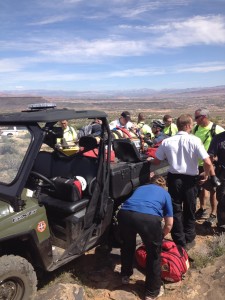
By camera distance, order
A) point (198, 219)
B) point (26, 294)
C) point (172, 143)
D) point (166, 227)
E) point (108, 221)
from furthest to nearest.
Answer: point (198, 219)
point (172, 143)
point (108, 221)
point (166, 227)
point (26, 294)

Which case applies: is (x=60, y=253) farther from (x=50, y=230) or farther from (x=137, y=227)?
(x=137, y=227)

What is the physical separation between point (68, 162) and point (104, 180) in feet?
2.58

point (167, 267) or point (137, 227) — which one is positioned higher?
point (137, 227)

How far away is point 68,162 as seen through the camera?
4.83m

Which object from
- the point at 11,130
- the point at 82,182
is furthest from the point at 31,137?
the point at 82,182

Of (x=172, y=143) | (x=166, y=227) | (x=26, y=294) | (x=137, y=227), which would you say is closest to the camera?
(x=26, y=294)

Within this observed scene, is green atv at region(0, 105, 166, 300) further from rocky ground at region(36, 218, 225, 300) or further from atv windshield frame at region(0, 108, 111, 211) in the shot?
rocky ground at region(36, 218, 225, 300)

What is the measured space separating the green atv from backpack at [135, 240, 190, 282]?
24.5 inches

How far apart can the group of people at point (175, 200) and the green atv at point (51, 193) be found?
0.42 metres

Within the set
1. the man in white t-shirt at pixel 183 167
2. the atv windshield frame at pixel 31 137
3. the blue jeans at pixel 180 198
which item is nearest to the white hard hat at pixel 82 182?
the atv windshield frame at pixel 31 137

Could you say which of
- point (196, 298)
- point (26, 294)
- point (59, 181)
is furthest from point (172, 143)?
point (26, 294)

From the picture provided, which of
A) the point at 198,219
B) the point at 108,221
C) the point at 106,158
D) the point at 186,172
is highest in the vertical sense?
the point at 106,158

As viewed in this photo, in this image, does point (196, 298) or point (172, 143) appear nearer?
point (196, 298)

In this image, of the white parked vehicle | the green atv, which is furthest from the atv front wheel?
the white parked vehicle
